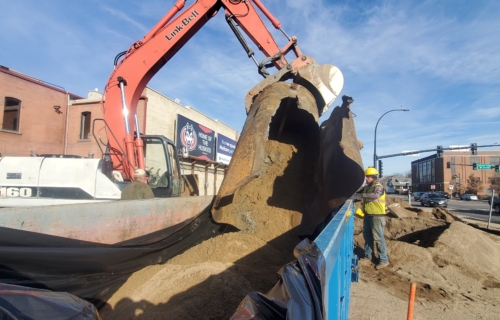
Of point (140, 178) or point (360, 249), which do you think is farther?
point (360, 249)

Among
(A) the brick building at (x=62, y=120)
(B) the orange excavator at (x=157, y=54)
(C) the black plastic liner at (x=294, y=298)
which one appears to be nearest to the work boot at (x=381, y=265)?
(B) the orange excavator at (x=157, y=54)

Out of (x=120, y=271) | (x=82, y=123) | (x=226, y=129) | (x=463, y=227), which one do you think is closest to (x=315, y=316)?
(x=120, y=271)

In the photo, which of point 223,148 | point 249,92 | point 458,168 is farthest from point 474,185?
point 249,92

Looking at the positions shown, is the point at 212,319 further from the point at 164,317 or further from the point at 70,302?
the point at 70,302

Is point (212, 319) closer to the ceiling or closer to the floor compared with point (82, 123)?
closer to the floor

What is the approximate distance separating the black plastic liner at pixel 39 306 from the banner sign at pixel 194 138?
45.7ft

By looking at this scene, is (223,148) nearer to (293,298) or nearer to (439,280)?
(439,280)

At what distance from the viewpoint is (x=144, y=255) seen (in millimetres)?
3830

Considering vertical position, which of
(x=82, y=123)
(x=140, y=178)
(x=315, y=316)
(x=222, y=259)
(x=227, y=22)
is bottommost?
(x=222, y=259)

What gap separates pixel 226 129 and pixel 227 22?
56.8ft

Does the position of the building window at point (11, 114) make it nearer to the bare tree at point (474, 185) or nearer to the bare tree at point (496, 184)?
the bare tree at point (496, 184)

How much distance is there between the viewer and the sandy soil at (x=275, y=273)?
319cm

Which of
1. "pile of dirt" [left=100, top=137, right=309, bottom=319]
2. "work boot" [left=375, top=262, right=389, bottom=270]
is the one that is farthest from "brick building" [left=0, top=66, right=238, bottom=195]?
"work boot" [left=375, top=262, right=389, bottom=270]

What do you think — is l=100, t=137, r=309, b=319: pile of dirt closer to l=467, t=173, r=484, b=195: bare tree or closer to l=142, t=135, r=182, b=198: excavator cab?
l=142, t=135, r=182, b=198: excavator cab
